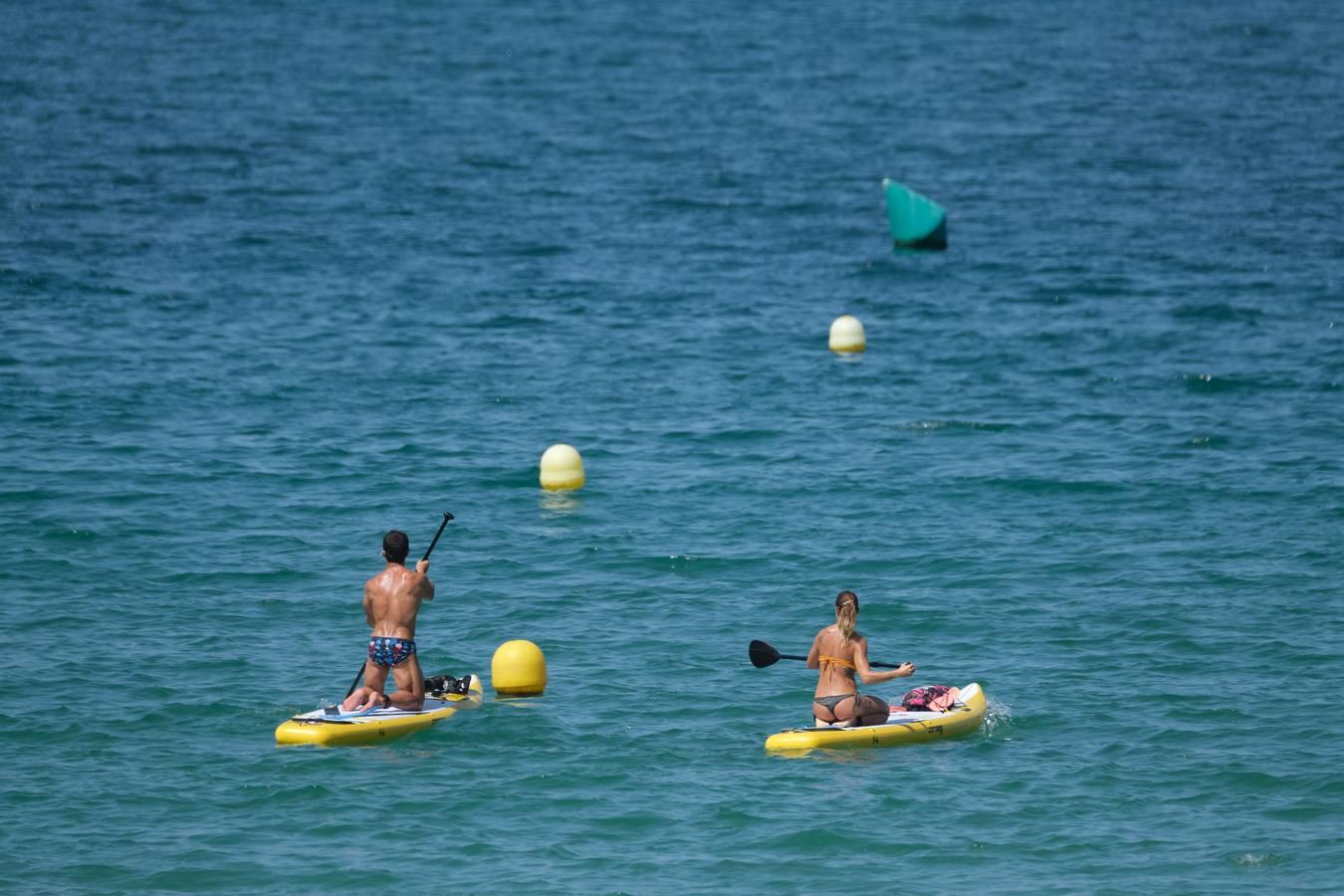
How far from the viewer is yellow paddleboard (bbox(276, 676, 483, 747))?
1803 centimetres

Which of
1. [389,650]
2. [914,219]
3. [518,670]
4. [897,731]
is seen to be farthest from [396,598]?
[914,219]

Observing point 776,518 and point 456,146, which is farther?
point 456,146

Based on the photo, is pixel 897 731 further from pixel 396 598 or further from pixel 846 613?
pixel 396 598

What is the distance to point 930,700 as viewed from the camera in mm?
18656

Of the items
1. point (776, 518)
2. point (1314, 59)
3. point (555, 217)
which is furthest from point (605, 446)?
point (1314, 59)

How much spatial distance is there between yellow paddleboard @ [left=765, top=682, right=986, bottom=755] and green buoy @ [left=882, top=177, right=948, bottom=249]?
24010 millimetres

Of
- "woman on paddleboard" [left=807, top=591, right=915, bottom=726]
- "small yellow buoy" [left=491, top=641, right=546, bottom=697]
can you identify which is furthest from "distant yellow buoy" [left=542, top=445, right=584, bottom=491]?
"woman on paddleboard" [left=807, top=591, right=915, bottom=726]

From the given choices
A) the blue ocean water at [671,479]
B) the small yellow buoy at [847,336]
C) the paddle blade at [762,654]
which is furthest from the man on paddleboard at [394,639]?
the small yellow buoy at [847,336]

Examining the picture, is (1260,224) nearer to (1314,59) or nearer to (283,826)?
(1314,59)

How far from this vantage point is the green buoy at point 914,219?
41.4m

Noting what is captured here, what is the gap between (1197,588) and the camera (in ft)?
75.6

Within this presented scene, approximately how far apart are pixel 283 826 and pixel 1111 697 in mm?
8693

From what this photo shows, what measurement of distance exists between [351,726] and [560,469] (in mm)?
9888

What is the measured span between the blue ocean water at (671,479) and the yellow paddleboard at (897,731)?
27 centimetres
